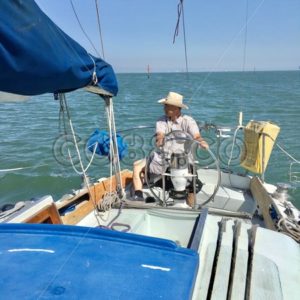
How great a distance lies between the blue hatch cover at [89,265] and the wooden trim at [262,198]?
2.04 m

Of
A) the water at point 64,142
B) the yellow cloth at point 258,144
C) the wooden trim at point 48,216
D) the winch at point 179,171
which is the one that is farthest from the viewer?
the water at point 64,142

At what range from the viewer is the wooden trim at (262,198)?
3465mm

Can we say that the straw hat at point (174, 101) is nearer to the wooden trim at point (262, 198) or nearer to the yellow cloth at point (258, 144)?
the yellow cloth at point (258, 144)

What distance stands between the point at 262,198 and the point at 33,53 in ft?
10.1

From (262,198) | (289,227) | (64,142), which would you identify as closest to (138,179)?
(64,142)

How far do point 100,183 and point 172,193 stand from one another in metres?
0.96

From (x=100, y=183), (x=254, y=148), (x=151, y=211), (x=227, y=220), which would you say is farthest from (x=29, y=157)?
(x=227, y=220)

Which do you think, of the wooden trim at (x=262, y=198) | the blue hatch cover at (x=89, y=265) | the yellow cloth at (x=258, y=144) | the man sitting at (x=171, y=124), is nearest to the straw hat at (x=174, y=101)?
the man sitting at (x=171, y=124)

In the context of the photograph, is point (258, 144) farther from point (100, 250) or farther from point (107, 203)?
point (100, 250)

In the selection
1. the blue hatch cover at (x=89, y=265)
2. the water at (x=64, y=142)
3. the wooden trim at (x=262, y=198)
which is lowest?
the water at (x=64, y=142)

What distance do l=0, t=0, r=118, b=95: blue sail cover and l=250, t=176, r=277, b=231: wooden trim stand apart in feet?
7.56

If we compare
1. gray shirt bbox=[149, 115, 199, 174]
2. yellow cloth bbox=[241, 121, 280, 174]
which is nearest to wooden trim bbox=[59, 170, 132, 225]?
gray shirt bbox=[149, 115, 199, 174]

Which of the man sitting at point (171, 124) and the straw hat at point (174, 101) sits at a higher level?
the straw hat at point (174, 101)

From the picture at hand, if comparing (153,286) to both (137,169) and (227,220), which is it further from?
(137,169)
